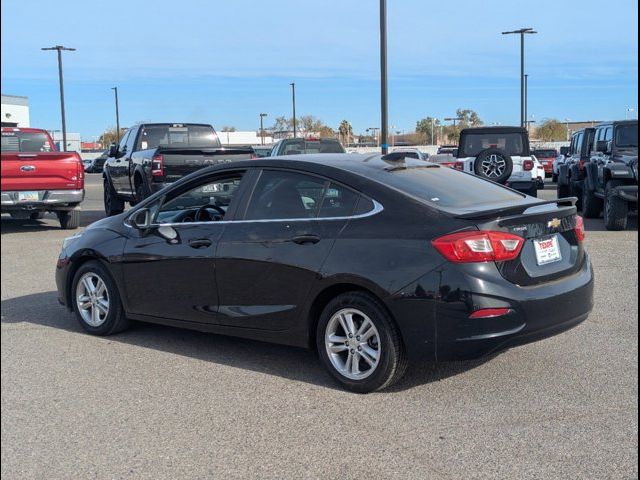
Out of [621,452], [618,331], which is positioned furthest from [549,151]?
[621,452]

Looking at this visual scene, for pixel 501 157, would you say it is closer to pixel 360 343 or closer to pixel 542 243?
pixel 542 243

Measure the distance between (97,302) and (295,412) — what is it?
2688 mm

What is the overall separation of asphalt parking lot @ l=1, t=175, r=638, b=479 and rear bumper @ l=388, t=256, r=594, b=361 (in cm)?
39

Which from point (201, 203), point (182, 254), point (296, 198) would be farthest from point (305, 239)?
point (201, 203)

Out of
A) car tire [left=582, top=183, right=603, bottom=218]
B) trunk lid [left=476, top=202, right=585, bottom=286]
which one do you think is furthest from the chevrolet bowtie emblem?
car tire [left=582, top=183, right=603, bottom=218]

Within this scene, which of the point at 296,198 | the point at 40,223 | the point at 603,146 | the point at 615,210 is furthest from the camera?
the point at 40,223

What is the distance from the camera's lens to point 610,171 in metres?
13.7

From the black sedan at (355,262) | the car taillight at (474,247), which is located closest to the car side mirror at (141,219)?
the black sedan at (355,262)

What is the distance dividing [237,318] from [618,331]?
3306 millimetres

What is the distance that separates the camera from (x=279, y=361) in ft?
19.3

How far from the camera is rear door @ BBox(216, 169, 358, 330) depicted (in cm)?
528

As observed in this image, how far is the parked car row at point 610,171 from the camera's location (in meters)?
13.3

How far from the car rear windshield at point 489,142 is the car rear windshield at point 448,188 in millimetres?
11724

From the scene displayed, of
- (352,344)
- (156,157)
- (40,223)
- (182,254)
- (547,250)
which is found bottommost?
(40,223)
